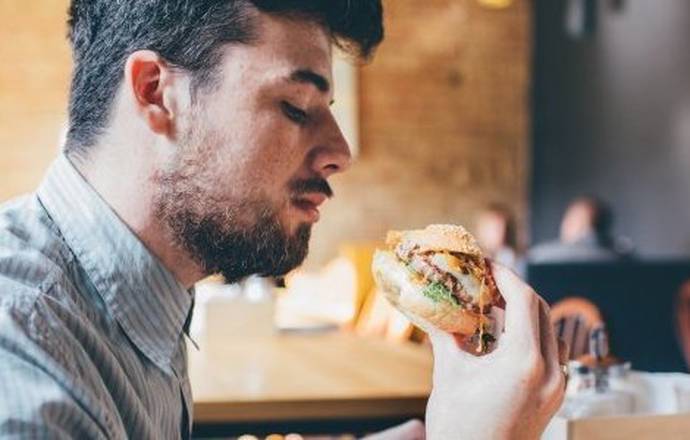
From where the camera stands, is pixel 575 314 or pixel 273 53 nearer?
pixel 273 53

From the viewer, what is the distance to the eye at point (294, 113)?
113 centimetres

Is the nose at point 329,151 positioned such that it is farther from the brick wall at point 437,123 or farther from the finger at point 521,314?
the brick wall at point 437,123

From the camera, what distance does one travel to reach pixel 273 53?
1.10m

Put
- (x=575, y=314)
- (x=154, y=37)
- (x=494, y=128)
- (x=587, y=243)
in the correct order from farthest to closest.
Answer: (x=494, y=128), (x=587, y=243), (x=575, y=314), (x=154, y=37)

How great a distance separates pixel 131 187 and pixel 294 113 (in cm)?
23

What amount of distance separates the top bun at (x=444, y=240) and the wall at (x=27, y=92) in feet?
16.1

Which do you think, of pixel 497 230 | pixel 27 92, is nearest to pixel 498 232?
pixel 497 230

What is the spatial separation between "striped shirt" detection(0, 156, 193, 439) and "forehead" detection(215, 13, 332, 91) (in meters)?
0.24

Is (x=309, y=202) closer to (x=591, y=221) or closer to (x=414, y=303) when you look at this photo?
(x=414, y=303)

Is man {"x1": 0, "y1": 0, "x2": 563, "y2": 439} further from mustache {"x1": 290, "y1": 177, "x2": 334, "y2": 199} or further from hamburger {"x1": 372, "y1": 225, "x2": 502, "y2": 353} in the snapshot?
hamburger {"x1": 372, "y1": 225, "x2": 502, "y2": 353}

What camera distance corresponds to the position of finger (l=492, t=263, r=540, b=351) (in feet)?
2.99

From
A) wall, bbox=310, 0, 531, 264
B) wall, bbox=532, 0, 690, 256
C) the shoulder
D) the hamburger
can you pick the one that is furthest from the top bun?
wall, bbox=310, 0, 531, 264

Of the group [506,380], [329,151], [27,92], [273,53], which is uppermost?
[27,92]

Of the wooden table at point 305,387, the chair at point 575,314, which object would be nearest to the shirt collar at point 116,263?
the wooden table at point 305,387
